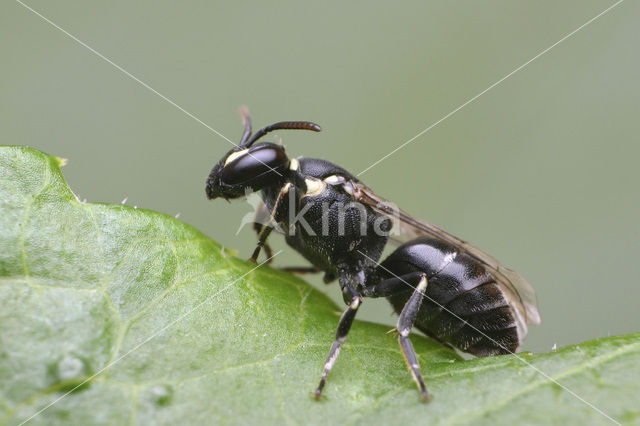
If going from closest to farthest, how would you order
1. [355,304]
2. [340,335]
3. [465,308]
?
[340,335] → [355,304] → [465,308]

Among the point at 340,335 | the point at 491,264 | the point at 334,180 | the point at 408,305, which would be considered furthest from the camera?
the point at 334,180

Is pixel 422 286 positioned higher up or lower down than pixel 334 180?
lower down

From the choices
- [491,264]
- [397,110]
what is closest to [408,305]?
[491,264]

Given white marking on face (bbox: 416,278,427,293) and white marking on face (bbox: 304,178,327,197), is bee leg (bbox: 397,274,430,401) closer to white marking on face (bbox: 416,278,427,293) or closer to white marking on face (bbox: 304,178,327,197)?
white marking on face (bbox: 416,278,427,293)

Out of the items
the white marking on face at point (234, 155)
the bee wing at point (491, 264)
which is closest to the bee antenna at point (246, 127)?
the white marking on face at point (234, 155)

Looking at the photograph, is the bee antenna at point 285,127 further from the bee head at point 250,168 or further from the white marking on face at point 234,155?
the white marking on face at point 234,155

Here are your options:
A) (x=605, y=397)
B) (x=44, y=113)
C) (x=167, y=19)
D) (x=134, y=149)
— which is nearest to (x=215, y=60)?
(x=167, y=19)

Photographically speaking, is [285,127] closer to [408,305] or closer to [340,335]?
[408,305]
